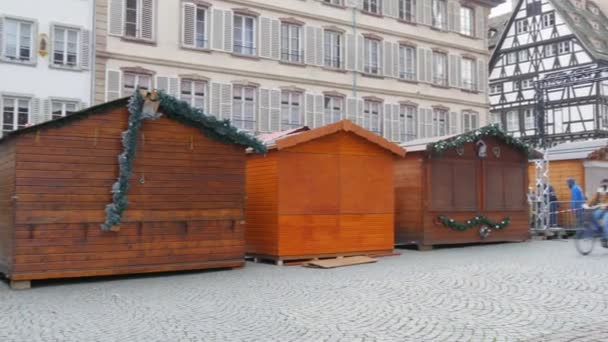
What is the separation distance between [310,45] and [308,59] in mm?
652

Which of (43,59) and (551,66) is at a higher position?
(551,66)

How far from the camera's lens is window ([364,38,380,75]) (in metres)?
33.0

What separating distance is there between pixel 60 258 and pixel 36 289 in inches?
24.5

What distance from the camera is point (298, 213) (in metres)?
14.6

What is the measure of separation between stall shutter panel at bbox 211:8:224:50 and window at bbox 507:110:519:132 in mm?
25645

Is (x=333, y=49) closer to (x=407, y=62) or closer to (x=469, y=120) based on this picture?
(x=407, y=62)

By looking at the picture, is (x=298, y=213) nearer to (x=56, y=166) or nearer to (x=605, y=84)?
(x=56, y=166)

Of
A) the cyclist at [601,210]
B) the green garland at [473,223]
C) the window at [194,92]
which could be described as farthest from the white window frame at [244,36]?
the cyclist at [601,210]

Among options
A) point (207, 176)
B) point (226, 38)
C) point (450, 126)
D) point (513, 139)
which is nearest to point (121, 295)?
point (207, 176)

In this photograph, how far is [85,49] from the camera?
24938mm

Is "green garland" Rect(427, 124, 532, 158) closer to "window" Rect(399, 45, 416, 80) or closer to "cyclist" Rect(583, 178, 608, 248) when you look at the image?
"cyclist" Rect(583, 178, 608, 248)

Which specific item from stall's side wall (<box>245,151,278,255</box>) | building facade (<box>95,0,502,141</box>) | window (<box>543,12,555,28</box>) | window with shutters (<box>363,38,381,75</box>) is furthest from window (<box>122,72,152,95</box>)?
window (<box>543,12,555,28</box>)

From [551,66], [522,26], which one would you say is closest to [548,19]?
[522,26]

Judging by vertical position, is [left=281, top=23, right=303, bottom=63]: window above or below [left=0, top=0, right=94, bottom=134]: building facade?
above
